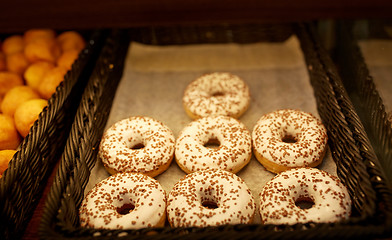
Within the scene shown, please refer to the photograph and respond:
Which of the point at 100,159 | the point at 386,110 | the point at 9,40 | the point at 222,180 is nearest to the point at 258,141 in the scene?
the point at 222,180

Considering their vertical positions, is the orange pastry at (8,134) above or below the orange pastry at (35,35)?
below

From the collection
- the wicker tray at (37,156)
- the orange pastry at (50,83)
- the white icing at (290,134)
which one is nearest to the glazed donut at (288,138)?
the white icing at (290,134)

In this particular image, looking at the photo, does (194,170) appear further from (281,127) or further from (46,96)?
(46,96)

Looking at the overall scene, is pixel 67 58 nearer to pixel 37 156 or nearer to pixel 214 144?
pixel 37 156

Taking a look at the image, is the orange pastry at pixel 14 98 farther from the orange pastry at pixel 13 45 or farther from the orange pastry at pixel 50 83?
the orange pastry at pixel 13 45

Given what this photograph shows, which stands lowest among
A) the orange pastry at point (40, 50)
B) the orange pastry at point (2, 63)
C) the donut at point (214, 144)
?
the donut at point (214, 144)

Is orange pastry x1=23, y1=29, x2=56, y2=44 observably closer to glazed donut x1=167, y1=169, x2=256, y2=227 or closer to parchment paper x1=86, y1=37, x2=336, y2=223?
parchment paper x1=86, y1=37, x2=336, y2=223
